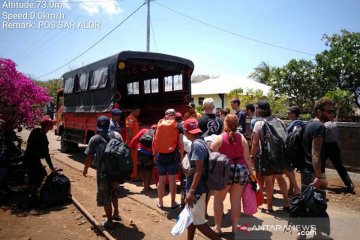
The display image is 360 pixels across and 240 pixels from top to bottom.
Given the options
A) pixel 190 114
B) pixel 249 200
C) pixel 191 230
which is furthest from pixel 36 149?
pixel 190 114

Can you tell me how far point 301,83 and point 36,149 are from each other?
1621 centimetres

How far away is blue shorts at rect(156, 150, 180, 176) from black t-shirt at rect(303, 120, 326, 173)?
2.27m

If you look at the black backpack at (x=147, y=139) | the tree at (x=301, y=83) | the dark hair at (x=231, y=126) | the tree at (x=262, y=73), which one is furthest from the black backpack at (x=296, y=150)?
the tree at (x=262, y=73)

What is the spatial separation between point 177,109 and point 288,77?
448 inches

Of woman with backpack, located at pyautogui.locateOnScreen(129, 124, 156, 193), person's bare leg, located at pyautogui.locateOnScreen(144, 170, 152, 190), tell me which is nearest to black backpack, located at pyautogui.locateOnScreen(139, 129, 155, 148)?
woman with backpack, located at pyautogui.locateOnScreen(129, 124, 156, 193)

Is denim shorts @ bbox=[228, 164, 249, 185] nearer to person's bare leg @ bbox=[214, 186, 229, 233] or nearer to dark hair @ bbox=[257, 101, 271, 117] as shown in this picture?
person's bare leg @ bbox=[214, 186, 229, 233]

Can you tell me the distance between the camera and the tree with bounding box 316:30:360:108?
65.2ft

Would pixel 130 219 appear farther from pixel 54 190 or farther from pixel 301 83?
pixel 301 83

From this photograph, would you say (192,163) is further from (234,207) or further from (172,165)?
(172,165)

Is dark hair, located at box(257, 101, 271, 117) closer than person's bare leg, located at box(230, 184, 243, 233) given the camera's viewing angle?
No

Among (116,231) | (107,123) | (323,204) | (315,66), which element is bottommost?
(116,231)

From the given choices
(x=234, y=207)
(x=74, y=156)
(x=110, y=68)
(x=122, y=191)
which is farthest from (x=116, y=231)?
(x=74, y=156)

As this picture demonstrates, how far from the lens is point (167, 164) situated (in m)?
5.70

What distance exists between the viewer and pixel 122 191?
7.12m
